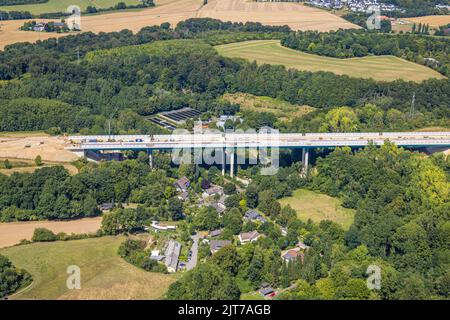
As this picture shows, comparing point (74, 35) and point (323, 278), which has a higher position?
point (74, 35)

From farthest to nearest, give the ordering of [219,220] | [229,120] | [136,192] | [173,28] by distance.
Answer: [173,28]
[229,120]
[136,192]
[219,220]

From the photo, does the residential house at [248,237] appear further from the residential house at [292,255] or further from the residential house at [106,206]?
the residential house at [106,206]

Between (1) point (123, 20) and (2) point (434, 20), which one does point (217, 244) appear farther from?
(2) point (434, 20)

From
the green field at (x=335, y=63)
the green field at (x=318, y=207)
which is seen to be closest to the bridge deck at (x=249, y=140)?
the green field at (x=318, y=207)

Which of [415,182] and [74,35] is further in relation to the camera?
Result: [74,35]

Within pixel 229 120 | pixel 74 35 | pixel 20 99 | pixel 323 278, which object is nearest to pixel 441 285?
pixel 323 278

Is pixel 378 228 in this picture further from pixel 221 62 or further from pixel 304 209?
pixel 221 62

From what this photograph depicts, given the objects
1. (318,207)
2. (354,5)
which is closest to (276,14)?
(354,5)
